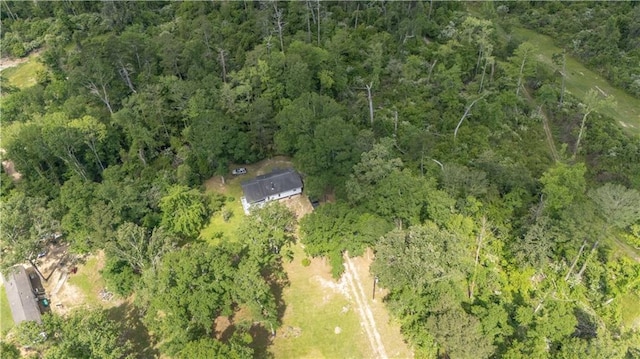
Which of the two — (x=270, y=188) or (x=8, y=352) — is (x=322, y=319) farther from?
(x=8, y=352)

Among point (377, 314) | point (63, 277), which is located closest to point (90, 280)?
point (63, 277)

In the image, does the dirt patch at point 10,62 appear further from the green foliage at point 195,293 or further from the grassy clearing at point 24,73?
the green foliage at point 195,293

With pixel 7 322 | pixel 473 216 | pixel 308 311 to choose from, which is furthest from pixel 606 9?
pixel 7 322

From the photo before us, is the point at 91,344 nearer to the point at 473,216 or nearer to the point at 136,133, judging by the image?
the point at 136,133

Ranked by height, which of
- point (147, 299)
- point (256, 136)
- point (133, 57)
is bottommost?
point (147, 299)

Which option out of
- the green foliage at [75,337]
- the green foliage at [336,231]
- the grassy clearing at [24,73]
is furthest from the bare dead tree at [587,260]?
the grassy clearing at [24,73]

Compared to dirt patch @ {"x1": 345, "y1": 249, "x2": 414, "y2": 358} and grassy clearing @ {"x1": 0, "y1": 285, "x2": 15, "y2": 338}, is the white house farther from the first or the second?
grassy clearing @ {"x1": 0, "y1": 285, "x2": 15, "y2": 338}
